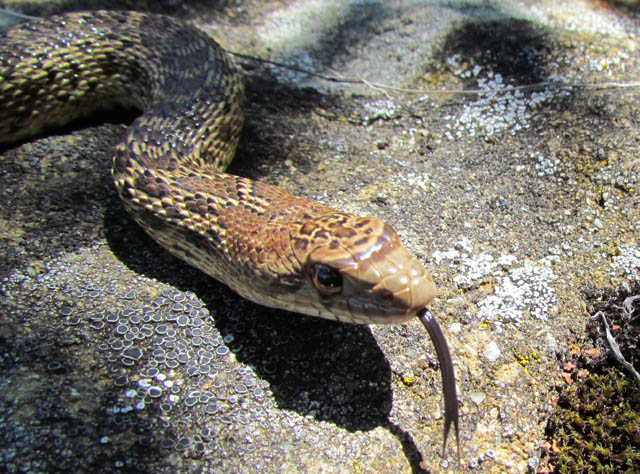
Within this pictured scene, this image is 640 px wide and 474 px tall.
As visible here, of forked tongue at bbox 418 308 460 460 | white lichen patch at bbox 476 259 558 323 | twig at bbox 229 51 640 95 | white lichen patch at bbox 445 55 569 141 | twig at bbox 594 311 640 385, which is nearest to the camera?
forked tongue at bbox 418 308 460 460

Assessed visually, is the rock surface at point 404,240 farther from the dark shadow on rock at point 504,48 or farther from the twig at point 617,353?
the twig at point 617,353

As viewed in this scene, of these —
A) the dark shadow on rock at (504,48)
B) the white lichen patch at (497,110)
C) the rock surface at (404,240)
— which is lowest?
the rock surface at (404,240)

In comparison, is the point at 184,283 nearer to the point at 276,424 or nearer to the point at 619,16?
the point at 276,424

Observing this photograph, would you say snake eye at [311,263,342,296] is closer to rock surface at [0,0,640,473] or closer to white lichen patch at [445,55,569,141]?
rock surface at [0,0,640,473]

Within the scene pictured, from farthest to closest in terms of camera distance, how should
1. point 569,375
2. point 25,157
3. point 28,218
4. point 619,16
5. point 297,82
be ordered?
point 619,16 < point 297,82 < point 25,157 < point 28,218 < point 569,375

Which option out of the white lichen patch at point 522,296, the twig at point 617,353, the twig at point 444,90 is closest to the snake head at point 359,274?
the white lichen patch at point 522,296

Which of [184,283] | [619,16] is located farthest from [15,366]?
[619,16]

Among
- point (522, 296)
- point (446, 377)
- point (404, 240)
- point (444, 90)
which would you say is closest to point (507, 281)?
point (522, 296)

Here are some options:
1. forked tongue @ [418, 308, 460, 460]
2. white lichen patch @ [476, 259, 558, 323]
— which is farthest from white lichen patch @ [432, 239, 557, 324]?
forked tongue @ [418, 308, 460, 460]
